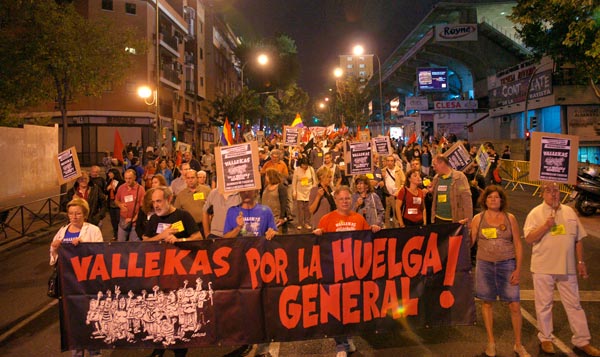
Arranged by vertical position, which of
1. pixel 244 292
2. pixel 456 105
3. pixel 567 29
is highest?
pixel 456 105

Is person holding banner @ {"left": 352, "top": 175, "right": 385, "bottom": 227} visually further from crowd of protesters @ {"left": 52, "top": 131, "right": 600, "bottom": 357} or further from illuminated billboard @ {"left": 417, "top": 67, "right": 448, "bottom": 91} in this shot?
illuminated billboard @ {"left": 417, "top": 67, "right": 448, "bottom": 91}

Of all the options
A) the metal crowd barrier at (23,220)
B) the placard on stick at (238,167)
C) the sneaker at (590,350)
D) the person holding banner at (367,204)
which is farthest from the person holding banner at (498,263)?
the metal crowd barrier at (23,220)

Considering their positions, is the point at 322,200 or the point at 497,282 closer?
the point at 497,282

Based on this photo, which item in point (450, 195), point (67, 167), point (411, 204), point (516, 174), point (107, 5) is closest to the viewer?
point (450, 195)

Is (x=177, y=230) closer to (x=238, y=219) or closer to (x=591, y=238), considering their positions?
(x=238, y=219)

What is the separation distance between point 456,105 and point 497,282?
45.6 meters

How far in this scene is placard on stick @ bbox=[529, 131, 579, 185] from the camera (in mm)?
5305

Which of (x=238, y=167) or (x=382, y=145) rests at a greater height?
(x=382, y=145)

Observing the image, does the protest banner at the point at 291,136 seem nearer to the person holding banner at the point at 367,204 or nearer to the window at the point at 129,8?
the person holding banner at the point at 367,204

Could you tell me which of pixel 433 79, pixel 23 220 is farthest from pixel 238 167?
pixel 433 79

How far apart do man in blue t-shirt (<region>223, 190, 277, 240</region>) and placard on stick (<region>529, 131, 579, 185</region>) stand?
2.94 meters

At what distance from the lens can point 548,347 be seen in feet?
15.4

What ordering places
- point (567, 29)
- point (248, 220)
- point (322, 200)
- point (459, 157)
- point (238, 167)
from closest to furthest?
point (248, 220) → point (238, 167) → point (322, 200) → point (459, 157) → point (567, 29)

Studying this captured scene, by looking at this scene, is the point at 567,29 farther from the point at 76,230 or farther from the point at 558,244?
the point at 76,230
